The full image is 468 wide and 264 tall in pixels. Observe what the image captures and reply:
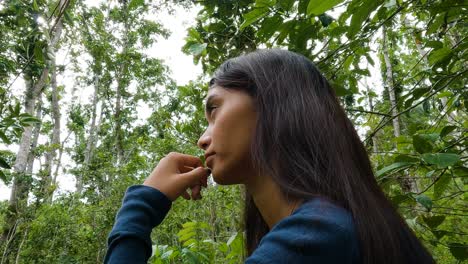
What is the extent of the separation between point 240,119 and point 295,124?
Result: 0.11m

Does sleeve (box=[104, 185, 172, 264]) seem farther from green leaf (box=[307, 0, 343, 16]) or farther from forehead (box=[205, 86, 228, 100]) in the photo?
green leaf (box=[307, 0, 343, 16])

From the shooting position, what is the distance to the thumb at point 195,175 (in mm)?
947

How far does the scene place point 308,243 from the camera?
1.85ft

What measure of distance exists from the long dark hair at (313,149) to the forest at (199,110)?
0.16 metres

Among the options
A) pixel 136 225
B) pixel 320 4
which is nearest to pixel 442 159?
pixel 320 4

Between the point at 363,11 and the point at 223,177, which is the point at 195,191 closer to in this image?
the point at 223,177

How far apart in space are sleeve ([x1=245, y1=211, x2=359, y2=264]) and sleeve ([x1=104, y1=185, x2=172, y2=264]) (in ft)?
0.76

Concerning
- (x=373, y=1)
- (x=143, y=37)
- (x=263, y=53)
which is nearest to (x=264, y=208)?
(x=263, y=53)

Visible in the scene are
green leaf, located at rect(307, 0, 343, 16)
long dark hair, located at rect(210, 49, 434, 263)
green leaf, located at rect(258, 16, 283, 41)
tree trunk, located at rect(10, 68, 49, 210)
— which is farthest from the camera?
tree trunk, located at rect(10, 68, 49, 210)

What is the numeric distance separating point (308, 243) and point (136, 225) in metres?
0.33

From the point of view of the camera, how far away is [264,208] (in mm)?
800

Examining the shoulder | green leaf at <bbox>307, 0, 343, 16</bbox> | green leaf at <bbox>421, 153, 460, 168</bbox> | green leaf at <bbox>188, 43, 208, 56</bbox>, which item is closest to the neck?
the shoulder

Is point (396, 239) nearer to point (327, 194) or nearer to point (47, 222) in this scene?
point (327, 194)

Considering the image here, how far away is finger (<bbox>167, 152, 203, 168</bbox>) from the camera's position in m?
0.99
